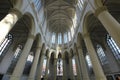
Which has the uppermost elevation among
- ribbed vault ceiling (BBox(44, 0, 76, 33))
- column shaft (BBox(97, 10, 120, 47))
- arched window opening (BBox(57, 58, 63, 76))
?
ribbed vault ceiling (BBox(44, 0, 76, 33))

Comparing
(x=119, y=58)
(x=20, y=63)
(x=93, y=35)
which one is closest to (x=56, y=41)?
(x=93, y=35)

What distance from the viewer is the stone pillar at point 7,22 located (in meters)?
6.88

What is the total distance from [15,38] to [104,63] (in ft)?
56.1

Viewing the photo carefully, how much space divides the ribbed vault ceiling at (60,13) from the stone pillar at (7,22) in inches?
450

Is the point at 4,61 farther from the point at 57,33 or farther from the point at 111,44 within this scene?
the point at 111,44

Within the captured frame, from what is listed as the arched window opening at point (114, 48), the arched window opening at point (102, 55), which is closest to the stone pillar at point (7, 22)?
the arched window opening at point (114, 48)

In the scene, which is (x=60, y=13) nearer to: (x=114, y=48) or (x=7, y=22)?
(x=114, y=48)

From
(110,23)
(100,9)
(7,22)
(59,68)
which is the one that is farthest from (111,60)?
(7,22)

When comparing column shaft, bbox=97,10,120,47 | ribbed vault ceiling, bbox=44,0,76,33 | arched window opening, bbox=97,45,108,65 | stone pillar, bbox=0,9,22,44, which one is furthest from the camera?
ribbed vault ceiling, bbox=44,0,76,33

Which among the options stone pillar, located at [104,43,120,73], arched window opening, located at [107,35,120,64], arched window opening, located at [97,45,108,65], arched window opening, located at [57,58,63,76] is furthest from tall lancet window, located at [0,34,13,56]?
arched window opening, located at [107,35,120,64]

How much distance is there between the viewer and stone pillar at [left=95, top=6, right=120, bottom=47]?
21.5 ft

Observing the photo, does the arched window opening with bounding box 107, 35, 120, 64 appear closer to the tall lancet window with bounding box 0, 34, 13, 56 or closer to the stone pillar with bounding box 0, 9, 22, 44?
the stone pillar with bounding box 0, 9, 22, 44

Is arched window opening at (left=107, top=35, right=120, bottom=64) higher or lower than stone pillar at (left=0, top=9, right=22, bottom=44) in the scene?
higher

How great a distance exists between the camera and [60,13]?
76.5 feet
